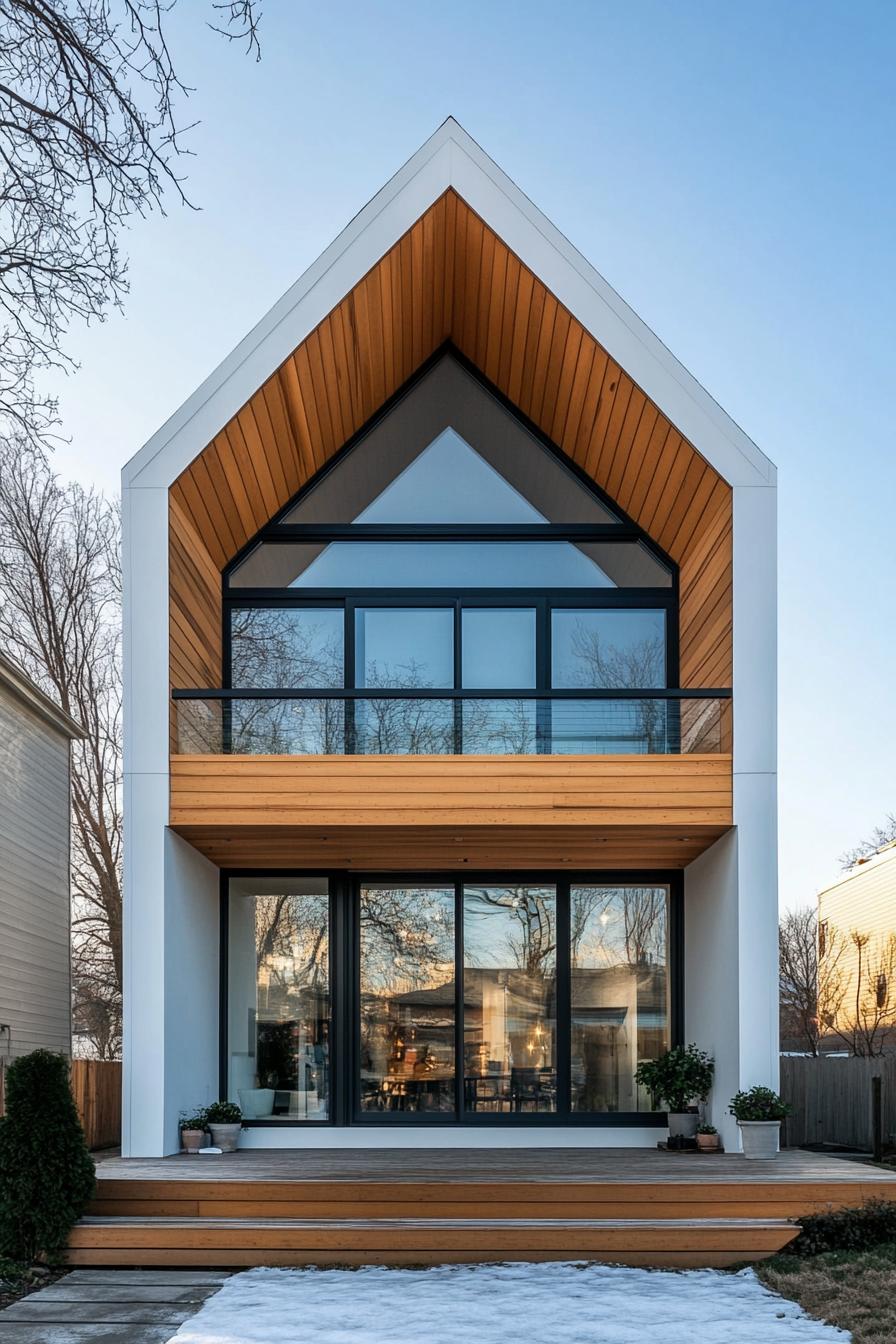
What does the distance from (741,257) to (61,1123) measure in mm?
11872

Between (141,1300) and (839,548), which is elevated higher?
(839,548)

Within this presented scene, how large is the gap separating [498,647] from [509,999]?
3.24 meters

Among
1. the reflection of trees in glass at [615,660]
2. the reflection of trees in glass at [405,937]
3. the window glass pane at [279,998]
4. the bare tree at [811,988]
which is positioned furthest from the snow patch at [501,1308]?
the bare tree at [811,988]

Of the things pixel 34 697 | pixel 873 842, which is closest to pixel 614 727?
pixel 34 697

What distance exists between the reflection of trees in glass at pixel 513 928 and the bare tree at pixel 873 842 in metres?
25.1

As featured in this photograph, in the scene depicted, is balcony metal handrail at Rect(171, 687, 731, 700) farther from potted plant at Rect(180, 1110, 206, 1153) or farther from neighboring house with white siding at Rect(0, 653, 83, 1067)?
potted plant at Rect(180, 1110, 206, 1153)

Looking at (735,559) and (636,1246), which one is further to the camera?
(735,559)

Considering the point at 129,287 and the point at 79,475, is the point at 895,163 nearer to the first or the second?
the point at 129,287

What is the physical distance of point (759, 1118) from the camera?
389 inches

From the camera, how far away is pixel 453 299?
12000mm

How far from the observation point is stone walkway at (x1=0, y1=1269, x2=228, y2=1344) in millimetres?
6566

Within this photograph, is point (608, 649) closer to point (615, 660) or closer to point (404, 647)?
point (615, 660)

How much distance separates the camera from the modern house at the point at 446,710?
10336mm

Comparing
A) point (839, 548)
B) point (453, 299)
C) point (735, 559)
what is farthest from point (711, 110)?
point (839, 548)
